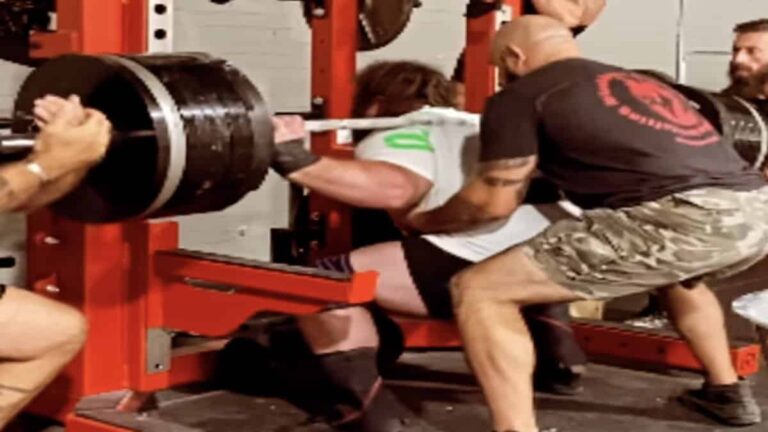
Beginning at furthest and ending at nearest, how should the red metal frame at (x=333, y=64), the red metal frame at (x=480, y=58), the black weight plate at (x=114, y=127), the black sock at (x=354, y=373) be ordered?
the red metal frame at (x=480, y=58)
the red metal frame at (x=333, y=64)
the black sock at (x=354, y=373)
the black weight plate at (x=114, y=127)

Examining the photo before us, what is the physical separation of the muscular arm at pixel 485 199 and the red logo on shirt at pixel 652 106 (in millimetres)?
204

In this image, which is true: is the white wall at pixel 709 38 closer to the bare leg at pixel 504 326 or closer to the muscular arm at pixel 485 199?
the muscular arm at pixel 485 199

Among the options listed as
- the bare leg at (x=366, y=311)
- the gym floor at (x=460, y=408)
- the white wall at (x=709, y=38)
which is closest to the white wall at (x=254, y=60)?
the gym floor at (x=460, y=408)

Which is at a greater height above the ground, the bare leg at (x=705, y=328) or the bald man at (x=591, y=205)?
the bald man at (x=591, y=205)

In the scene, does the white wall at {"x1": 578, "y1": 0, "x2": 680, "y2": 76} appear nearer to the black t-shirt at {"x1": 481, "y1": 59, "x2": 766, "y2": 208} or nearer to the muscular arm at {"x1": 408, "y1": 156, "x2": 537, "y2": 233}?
the muscular arm at {"x1": 408, "y1": 156, "x2": 537, "y2": 233}

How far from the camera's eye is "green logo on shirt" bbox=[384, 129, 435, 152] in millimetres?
2701

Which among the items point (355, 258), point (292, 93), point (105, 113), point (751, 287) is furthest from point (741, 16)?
point (105, 113)

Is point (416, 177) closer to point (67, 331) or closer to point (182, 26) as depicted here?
point (67, 331)

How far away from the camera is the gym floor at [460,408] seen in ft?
9.09

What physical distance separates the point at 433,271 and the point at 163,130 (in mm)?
825

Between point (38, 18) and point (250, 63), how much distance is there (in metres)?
1.44

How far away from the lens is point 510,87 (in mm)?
2480

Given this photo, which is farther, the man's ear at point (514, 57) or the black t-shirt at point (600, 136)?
the man's ear at point (514, 57)

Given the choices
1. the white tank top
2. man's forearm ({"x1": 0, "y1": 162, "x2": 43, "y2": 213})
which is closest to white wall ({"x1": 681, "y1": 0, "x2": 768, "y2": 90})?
the white tank top
